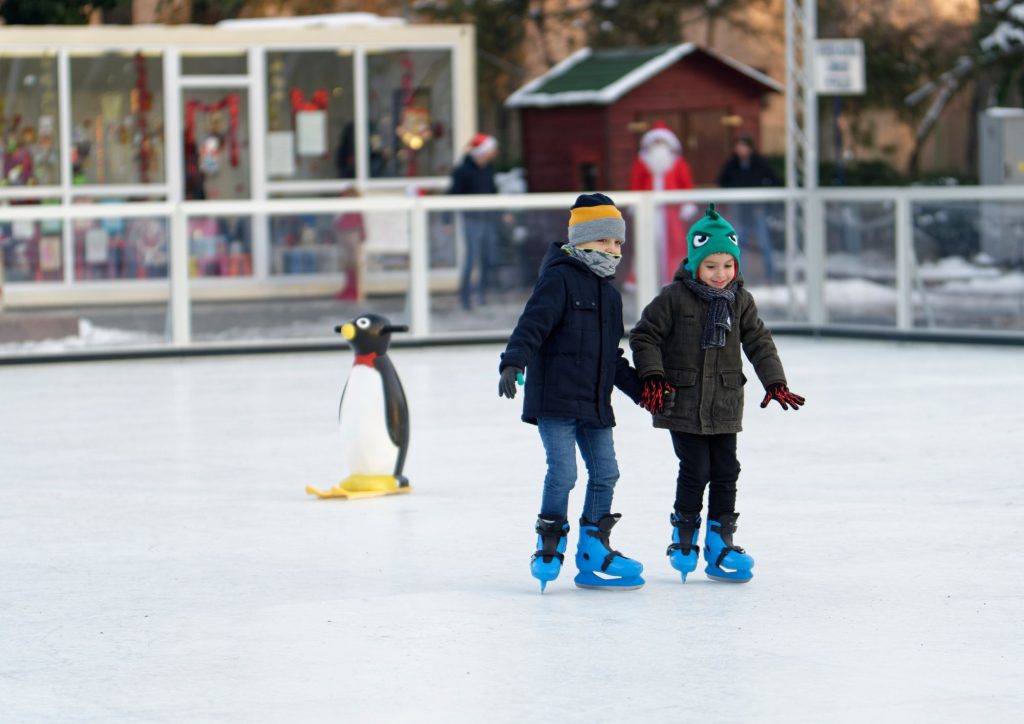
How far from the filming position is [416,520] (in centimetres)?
815

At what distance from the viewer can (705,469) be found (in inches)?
264

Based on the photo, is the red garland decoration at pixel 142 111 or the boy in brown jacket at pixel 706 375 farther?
the red garland decoration at pixel 142 111

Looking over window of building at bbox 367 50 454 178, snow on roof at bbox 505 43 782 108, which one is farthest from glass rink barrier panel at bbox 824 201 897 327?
snow on roof at bbox 505 43 782 108

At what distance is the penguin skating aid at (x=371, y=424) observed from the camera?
8.86 meters

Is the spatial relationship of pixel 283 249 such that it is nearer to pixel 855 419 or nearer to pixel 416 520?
pixel 855 419

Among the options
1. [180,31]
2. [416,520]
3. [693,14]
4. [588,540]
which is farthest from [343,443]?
[693,14]

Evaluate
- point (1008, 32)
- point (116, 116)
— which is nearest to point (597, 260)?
point (116, 116)

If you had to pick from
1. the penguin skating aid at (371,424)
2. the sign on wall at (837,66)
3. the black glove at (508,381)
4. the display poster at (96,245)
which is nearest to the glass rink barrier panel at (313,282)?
the display poster at (96,245)

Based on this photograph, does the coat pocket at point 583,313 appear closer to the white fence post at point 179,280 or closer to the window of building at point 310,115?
the white fence post at point 179,280

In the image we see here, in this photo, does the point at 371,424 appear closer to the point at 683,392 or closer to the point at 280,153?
the point at 683,392

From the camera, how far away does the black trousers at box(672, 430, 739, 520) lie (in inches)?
264

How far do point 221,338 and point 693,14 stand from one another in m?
22.6

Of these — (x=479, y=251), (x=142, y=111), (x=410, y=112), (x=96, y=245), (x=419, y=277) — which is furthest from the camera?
(x=410, y=112)

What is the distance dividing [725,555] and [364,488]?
2.52 metres
